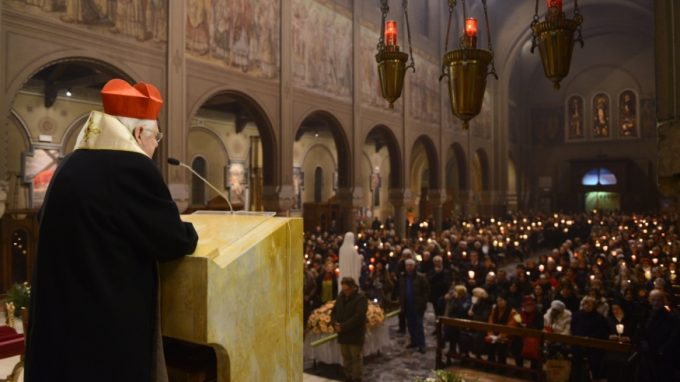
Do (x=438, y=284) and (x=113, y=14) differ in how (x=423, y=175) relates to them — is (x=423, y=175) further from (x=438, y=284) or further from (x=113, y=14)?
(x=113, y=14)

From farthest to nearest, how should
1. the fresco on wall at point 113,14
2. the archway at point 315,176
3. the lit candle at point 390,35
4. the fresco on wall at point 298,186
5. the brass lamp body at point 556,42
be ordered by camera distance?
the fresco on wall at point 298,186 < the archway at point 315,176 < the fresco on wall at point 113,14 < the lit candle at point 390,35 < the brass lamp body at point 556,42

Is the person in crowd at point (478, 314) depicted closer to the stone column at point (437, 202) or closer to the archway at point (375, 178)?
the stone column at point (437, 202)

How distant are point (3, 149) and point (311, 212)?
1555 cm

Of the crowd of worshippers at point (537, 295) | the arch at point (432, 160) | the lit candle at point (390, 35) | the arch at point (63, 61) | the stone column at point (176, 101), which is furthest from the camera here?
the arch at point (432, 160)

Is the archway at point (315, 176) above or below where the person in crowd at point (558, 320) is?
above

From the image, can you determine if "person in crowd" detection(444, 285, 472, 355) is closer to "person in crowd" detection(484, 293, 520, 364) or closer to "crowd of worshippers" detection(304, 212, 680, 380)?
"crowd of worshippers" detection(304, 212, 680, 380)

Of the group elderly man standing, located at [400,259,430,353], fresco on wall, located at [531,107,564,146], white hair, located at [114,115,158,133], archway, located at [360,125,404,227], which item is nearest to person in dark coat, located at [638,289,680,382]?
elderly man standing, located at [400,259,430,353]

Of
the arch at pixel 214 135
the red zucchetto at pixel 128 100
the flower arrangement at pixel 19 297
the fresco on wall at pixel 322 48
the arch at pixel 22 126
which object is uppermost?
the fresco on wall at pixel 322 48

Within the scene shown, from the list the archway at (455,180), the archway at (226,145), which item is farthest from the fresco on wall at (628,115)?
the archway at (226,145)

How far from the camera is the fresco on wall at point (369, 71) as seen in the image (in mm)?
19203

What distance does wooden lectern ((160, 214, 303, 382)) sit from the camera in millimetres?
1735

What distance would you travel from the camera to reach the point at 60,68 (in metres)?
14.1

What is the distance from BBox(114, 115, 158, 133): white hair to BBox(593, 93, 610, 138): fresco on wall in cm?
3874

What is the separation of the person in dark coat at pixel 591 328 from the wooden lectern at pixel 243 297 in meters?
6.34
